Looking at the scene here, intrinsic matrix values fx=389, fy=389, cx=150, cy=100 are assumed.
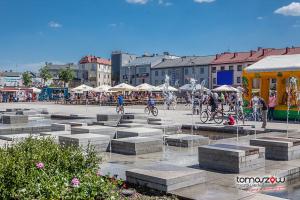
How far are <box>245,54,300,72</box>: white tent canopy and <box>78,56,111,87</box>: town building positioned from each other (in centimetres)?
10762

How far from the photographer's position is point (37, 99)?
72.1m

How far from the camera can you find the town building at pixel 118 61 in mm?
114625

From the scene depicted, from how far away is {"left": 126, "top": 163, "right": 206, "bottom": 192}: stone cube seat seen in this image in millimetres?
6409

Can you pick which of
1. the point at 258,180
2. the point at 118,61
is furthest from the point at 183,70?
the point at 258,180

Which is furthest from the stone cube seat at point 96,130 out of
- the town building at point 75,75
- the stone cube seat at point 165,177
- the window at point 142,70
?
the town building at point 75,75

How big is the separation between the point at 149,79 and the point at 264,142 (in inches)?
3543

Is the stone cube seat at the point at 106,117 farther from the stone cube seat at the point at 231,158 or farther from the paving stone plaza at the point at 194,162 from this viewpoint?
the stone cube seat at the point at 231,158

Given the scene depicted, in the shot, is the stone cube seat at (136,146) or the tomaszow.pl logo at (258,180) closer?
the tomaszow.pl logo at (258,180)

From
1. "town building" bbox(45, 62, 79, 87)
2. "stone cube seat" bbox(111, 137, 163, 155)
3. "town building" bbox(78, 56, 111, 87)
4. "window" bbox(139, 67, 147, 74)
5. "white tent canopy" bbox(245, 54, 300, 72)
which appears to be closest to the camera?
"stone cube seat" bbox(111, 137, 163, 155)

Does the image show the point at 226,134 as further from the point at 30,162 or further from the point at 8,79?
the point at 8,79

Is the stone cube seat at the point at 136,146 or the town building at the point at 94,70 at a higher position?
the town building at the point at 94,70

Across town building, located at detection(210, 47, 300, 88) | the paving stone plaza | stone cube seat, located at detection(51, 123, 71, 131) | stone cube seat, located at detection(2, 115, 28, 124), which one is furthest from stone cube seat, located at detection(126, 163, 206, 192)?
town building, located at detection(210, 47, 300, 88)

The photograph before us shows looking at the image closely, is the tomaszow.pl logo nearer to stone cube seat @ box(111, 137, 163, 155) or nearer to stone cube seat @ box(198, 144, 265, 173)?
stone cube seat @ box(198, 144, 265, 173)

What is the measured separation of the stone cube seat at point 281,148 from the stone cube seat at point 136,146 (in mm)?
2806
